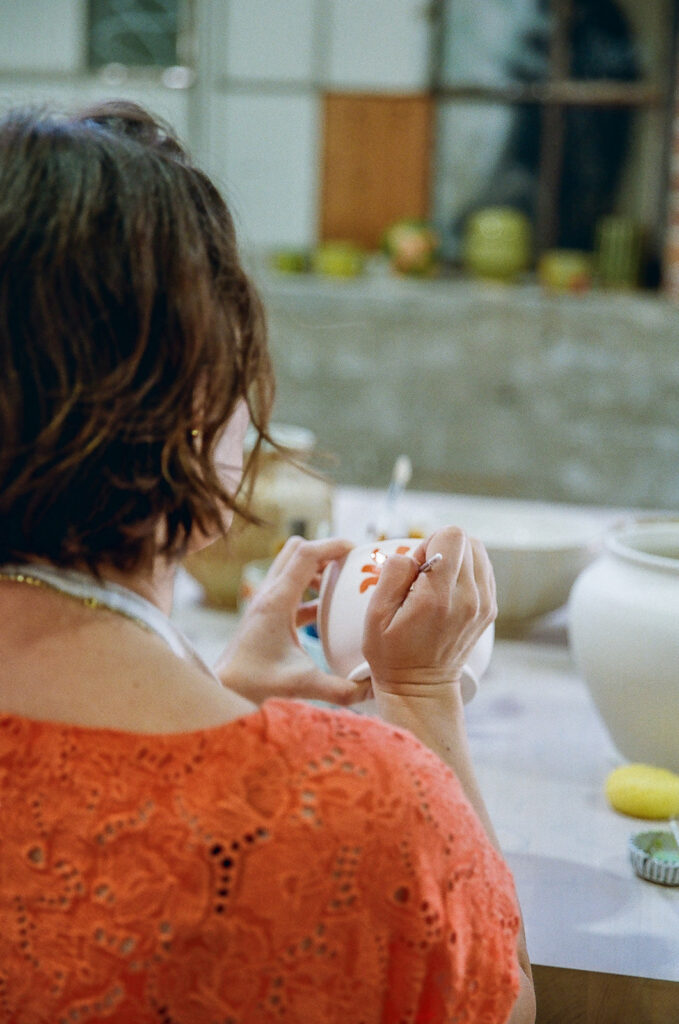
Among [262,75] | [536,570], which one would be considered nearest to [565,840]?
[536,570]

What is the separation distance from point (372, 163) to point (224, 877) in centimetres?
406

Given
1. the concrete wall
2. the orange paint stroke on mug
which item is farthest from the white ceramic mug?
the concrete wall

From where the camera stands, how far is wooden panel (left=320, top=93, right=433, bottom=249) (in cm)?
426

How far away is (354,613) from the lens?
89 cm

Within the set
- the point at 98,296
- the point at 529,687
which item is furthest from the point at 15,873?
the point at 529,687

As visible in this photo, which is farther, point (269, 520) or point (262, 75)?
point (262, 75)

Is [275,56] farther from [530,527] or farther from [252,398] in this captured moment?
[252,398]

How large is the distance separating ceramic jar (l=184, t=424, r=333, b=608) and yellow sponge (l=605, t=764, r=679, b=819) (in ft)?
1.77

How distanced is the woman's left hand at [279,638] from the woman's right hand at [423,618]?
0.52 ft

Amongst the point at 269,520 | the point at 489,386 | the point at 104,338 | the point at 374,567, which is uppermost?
the point at 104,338

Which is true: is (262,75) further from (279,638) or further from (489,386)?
(279,638)

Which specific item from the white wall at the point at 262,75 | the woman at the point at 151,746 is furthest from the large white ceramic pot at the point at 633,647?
the white wall at the point at 262,75

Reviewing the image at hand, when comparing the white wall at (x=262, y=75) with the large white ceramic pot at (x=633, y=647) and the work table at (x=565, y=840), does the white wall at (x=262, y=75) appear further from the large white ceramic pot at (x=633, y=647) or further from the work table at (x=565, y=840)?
the large white ceramic pot at (x=633, y=647)

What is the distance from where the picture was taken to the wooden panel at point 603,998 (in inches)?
29.2
